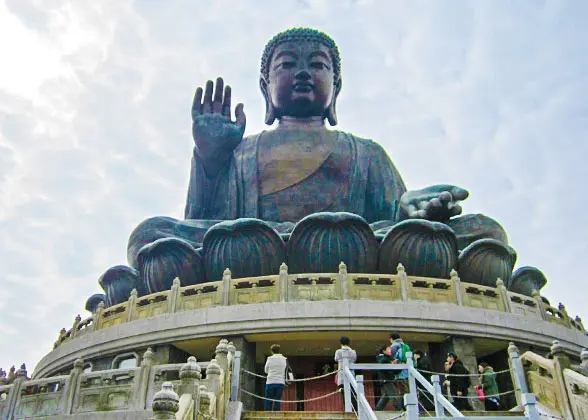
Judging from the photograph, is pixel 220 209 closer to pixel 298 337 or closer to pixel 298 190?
pixel 298 190

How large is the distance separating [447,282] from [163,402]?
6877mm

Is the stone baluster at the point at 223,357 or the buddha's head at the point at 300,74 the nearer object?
the stone baluster at the point at 223,357

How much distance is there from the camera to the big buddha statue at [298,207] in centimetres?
1096

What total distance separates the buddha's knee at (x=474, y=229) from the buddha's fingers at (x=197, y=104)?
5.91 meters

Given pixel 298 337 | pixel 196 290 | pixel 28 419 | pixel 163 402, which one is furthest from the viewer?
pixel 196 290

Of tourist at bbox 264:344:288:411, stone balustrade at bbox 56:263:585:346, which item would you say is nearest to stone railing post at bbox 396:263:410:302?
stone balustrade at bbox 56:263:585:346

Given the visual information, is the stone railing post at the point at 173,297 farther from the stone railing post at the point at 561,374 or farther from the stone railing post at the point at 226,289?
the stone railing post at the point at 561,374

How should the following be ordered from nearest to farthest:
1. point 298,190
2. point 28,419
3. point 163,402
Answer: point 163,402
point 28,419
point 298,190

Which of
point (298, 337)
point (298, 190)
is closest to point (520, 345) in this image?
point (298, 337)

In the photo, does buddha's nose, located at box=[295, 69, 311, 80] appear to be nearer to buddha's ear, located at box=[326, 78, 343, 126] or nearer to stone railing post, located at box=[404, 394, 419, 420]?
buddha's ear, located at box=[326, 78, 343, 126]

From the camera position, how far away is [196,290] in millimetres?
9945

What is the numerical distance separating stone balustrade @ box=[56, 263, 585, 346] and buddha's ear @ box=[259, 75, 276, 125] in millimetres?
7717

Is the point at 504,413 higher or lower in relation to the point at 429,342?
lower

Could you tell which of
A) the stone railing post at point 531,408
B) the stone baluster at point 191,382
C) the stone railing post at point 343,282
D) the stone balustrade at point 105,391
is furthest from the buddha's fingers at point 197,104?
the stone railing post at point 531,408
